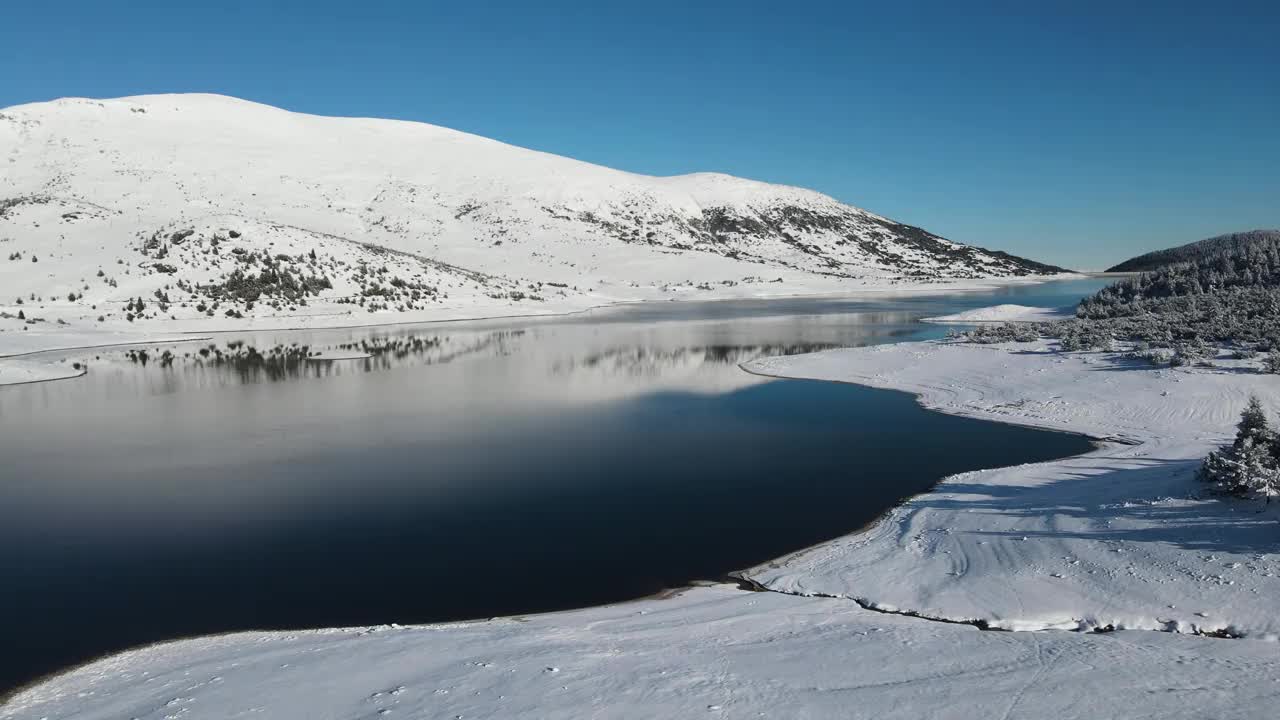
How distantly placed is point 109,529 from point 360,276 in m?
46.4

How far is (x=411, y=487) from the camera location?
13281 millimetres

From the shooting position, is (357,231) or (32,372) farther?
(357,231)

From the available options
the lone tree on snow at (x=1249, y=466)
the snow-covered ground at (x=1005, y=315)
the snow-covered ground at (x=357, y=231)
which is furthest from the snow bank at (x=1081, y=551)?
the snow-covered ground at (x=357, y=231)

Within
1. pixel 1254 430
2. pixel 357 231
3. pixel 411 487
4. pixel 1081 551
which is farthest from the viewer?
pixel 357 231

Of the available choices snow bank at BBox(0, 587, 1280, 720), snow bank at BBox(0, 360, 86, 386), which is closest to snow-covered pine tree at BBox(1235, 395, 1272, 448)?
snow bank at BBox(0, 587, 1280, 720)

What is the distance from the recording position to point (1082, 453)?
15.2m

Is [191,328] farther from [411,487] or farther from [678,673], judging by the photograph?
[678,673]

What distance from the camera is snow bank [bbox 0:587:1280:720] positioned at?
19.8 feet

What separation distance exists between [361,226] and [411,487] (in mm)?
91234

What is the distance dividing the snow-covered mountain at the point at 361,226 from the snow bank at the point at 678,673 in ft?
132

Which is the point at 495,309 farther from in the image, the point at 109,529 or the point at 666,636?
the point at 666,636

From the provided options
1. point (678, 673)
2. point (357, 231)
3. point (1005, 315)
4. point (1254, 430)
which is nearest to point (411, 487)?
point (678, 673)

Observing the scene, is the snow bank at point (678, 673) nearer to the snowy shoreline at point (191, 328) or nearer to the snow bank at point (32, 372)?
the snow bank at point (32, 372)

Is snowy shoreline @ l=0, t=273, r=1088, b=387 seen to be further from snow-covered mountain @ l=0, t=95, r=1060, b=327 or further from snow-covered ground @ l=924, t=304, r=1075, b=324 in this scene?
snow-covered ground @ l=924, t=304, r=1075, b=324
